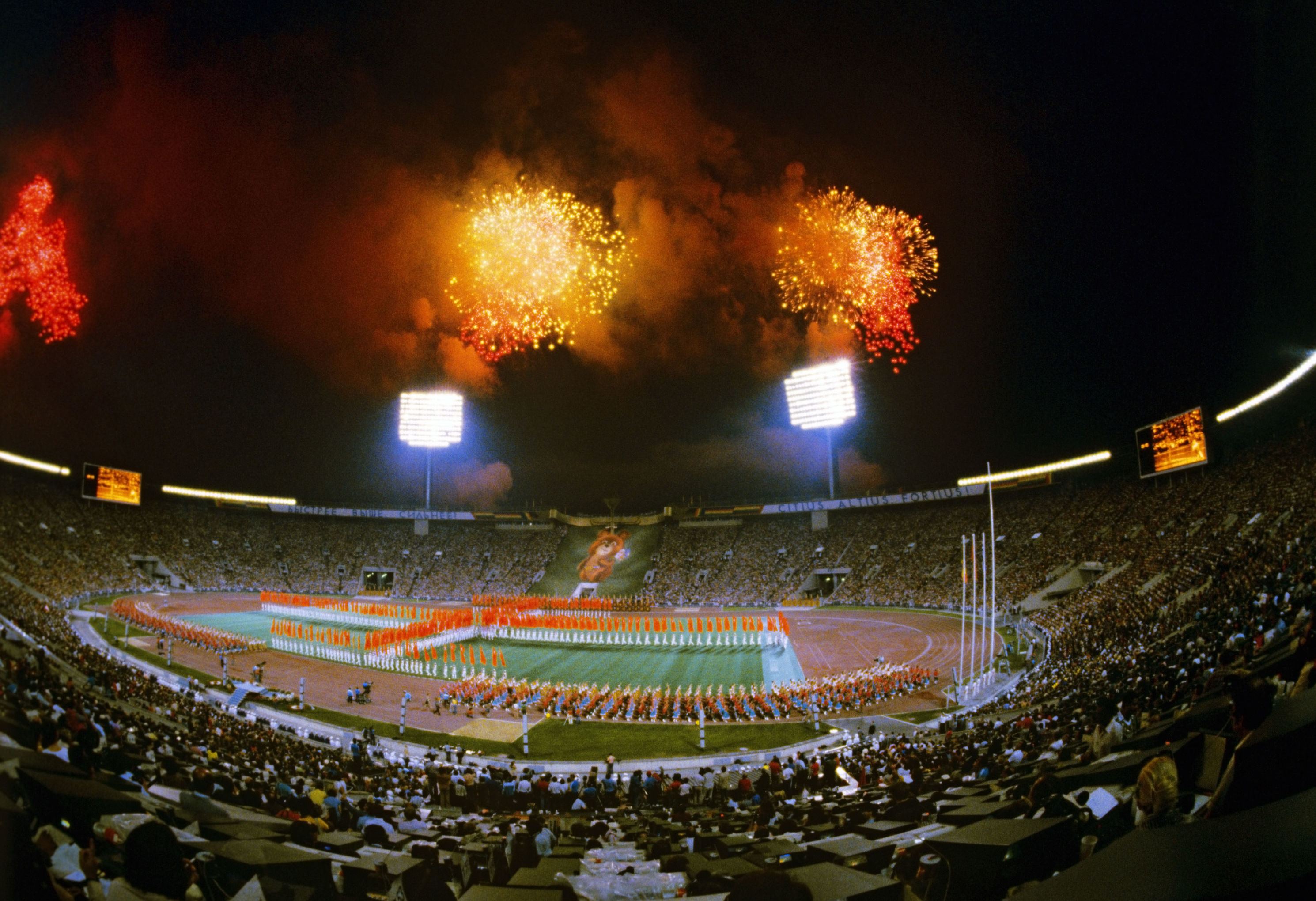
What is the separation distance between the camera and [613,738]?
20453mm

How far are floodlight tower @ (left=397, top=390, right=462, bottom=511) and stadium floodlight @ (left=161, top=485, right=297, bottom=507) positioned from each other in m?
22.3

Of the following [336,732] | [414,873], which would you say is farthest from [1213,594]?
[336,732]

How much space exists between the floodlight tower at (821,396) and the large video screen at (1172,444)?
2287 cm

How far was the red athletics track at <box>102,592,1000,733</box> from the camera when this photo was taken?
23.9 m

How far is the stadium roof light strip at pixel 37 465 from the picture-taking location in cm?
2452

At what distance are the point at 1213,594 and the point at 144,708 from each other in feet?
91.6

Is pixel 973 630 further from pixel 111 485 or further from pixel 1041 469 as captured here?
pixel 111 485

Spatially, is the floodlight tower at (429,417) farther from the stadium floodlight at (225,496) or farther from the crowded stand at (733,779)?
the crowded stand at (733,779)

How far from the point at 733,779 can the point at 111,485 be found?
61.7m

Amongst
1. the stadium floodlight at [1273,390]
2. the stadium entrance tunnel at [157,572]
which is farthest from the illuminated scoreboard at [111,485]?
the stadium floodlight at [1273,390]

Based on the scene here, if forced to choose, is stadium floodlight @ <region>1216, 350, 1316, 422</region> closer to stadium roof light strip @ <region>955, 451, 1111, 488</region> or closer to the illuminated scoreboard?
stadium roof light strip @ <region>955, 451, 1111, 488</region>

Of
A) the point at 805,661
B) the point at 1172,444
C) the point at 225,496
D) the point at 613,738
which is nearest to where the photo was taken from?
the point at 613,738

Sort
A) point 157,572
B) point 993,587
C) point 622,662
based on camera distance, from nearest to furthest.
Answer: point 993,587
point 622,662
point 157,572

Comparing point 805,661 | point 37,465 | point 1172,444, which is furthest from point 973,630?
point 37,465
